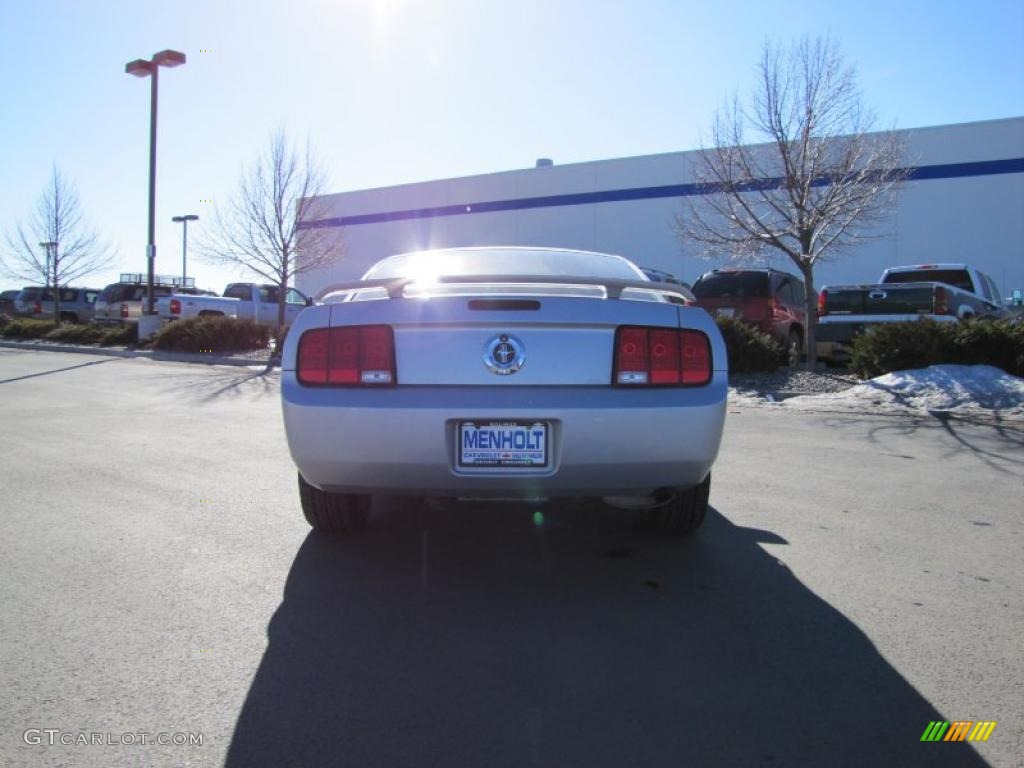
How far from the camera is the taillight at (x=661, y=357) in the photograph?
3291 mm

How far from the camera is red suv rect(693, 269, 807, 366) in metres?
13.1

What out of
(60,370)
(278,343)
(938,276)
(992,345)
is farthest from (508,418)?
(938,276)

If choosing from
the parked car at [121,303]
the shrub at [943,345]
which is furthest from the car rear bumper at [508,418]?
the parked car at [121,303]

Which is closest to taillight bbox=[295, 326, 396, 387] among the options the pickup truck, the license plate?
the license plate

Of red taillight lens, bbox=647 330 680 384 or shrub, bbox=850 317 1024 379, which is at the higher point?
shrub, bbox=850 317 1024 379

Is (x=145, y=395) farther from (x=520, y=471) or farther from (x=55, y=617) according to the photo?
(x=520, y=471)

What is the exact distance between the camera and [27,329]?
2608 centimetres

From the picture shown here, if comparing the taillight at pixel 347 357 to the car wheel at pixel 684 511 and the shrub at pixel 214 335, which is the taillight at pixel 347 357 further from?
the shrub at pixel 214 335

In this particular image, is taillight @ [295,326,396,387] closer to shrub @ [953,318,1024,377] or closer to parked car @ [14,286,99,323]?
shrub @ [953,318,1024,377]

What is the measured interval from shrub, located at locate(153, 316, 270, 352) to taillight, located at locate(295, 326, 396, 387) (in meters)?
17.0

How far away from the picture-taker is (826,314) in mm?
13016

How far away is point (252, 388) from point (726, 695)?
10747 millimetres

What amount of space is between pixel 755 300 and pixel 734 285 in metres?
0.53

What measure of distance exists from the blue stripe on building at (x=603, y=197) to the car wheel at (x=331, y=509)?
14.2 meters
